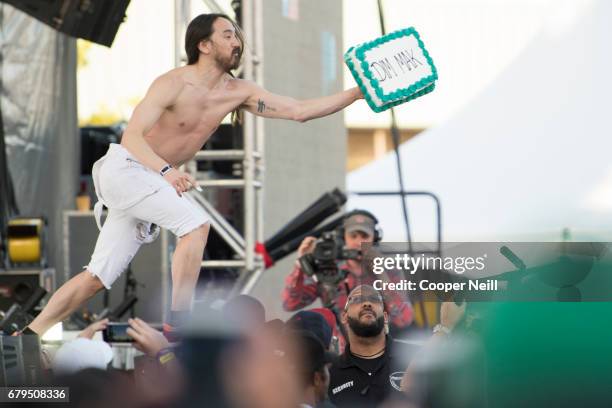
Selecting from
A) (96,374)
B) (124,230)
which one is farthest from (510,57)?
(96,374)

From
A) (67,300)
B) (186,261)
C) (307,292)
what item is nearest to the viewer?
(186,261)

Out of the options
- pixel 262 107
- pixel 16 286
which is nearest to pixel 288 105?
pixel 262 107

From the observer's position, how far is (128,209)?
439 cm

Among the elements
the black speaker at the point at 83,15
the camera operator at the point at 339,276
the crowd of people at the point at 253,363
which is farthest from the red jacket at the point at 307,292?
A: the black speaker at the point at 83,15

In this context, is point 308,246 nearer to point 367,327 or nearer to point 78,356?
point 367,327

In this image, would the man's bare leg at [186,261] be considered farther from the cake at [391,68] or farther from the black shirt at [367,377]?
the cake at [391,68]

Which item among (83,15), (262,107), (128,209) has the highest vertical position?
(83,15)

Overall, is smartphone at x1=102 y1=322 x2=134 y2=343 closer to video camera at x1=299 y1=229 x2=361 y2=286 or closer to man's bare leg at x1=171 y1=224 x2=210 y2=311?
man's bare leg at x1=171 y1=224 x2=210 y2=311

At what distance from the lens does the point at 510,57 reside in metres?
10.4

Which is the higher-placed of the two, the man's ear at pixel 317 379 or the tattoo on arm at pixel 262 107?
the tattoo on arm at pixel 262 107

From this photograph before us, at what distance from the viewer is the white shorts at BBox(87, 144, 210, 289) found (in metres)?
4.33

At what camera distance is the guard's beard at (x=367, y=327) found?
402cm

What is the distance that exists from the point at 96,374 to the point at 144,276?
4893 millimetres

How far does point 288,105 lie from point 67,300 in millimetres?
1046
